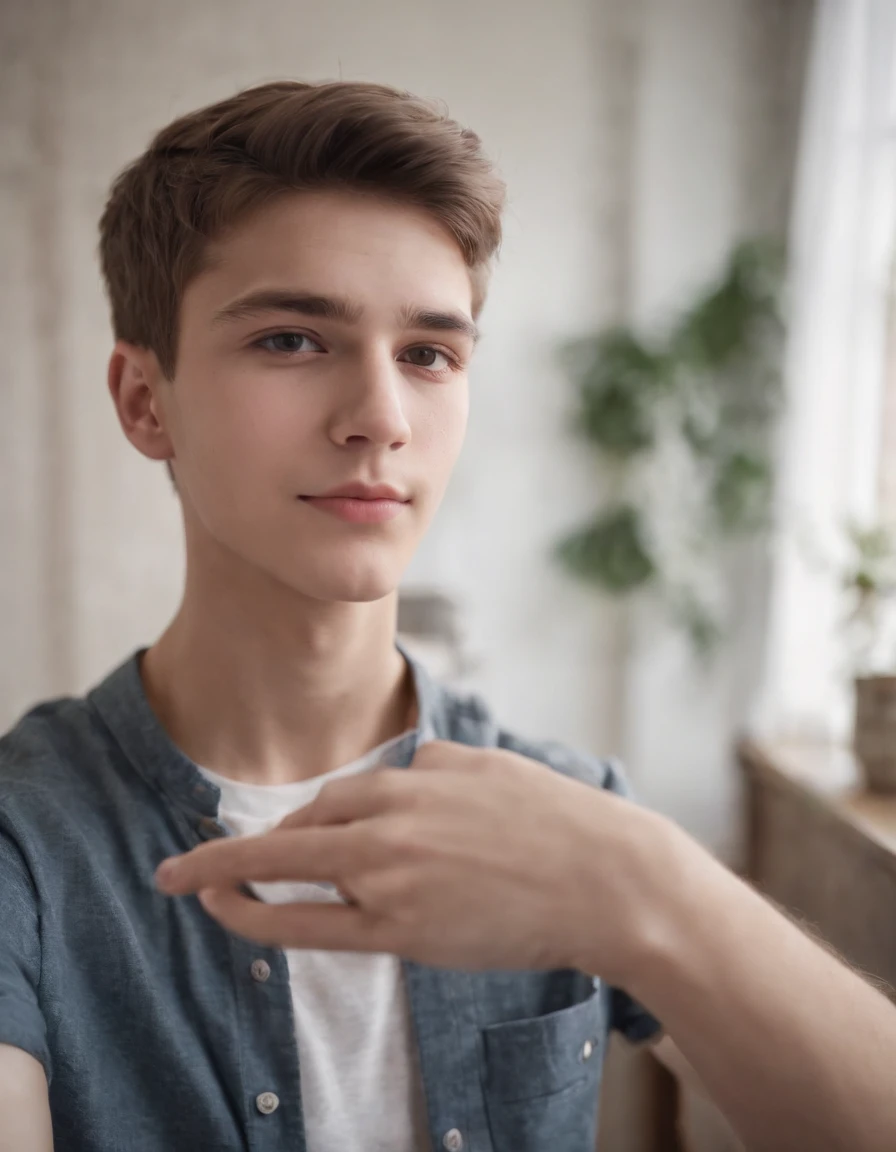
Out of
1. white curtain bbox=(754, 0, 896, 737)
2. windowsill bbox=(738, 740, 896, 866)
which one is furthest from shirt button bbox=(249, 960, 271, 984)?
white curtain bbox=(754, 0, 896, 737)

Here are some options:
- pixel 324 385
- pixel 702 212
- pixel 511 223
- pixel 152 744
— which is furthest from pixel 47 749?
pixel 702 212

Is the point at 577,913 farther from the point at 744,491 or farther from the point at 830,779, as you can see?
the point at 744,491

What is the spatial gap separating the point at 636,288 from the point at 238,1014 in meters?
2.73

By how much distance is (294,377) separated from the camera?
0.95 m

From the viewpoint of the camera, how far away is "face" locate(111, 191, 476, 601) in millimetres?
942

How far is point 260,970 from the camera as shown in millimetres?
953

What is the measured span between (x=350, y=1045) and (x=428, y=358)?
2.29 feet

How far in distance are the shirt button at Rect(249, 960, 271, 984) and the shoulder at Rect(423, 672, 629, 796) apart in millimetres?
346

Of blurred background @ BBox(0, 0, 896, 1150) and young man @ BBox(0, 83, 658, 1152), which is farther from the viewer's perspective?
blurred background @ BBox(0, 0, 896, 1150)

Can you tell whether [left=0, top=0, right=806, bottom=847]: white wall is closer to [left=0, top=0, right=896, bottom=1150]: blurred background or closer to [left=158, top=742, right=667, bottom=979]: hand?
[left=0, top=0, right=896, bottom=1150]: blurred background

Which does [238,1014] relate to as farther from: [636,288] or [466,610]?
[636,288]

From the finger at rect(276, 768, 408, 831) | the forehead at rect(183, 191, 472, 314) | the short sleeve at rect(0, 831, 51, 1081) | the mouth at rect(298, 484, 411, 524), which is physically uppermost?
the forehead at rect(183, 191, 472, 314)

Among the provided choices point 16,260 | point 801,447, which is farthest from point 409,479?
point 16,260

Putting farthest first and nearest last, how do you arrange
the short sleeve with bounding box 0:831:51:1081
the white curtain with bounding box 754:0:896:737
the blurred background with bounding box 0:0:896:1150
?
the blurred background with bounding box 0:0:896:1150 < the white curtain with bounding box 754:0:896:737 < the short sleeve with bounding box 0:831:51:1081
